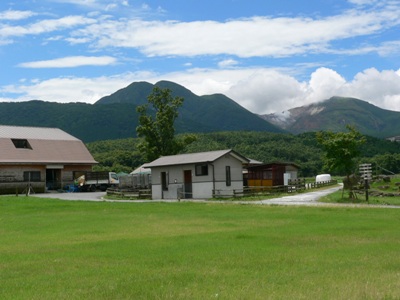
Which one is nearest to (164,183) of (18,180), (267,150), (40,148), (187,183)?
(187,183)

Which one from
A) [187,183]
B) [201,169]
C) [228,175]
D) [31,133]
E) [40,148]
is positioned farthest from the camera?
[31,133]

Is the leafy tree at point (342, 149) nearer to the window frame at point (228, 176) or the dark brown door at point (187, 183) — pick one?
the window frame at point (228, 176)

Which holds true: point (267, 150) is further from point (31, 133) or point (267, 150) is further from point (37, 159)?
point (37, 159)

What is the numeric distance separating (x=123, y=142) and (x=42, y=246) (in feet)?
374

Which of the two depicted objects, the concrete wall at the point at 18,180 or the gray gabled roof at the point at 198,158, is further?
the concrete wall at the point at 18,180

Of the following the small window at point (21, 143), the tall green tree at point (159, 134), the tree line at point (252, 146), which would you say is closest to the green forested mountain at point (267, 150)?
the tree line at point (252, 146)

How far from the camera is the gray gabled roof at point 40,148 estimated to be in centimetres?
6156

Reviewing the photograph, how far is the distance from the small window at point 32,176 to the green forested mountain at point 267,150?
29.4 metres

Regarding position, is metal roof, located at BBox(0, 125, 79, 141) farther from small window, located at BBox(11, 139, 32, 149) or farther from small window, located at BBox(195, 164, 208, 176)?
small window, located at BBox(195, 164, 208, 176)

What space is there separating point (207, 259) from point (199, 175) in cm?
3365

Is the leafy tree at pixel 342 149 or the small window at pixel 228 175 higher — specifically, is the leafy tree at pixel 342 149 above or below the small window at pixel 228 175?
above

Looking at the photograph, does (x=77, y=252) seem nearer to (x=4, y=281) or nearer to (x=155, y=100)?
(x=4, y=281)

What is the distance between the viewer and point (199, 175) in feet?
152

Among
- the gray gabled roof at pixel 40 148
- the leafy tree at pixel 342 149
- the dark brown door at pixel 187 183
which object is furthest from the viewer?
the gray gabled roof at pixel 40 148
